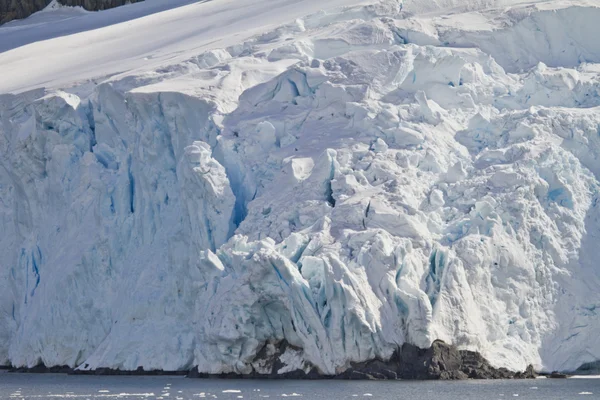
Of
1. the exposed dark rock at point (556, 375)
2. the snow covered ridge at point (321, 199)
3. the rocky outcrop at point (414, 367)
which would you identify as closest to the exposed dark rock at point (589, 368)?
the snow covered ridge at point (321, 199)

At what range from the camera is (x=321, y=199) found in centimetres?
2242

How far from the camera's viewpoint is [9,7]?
40781mm

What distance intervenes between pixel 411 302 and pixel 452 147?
4224 millimetres

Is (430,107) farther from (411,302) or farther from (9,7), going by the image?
(9,7)

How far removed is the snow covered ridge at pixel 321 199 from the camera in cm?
2084

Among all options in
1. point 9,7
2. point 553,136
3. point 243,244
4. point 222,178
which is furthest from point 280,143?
point 9,7

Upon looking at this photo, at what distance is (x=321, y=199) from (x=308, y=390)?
403cm

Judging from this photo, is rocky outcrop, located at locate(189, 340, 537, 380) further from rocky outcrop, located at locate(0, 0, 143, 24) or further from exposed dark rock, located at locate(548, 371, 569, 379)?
rocky outcrop, located at locate(0, 0, 143, 24)

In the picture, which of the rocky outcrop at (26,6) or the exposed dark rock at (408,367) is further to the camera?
the rocky outcrop at (26,6)

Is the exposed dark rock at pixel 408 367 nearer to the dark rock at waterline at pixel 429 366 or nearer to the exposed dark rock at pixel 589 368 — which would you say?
the dark rock at waterline at pixel 429 366

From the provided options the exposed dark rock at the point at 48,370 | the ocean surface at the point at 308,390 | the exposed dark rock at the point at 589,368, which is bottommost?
the ocean surface at the point at 308,390

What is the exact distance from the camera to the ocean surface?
18859 millimetres

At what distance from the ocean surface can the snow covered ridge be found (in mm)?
538

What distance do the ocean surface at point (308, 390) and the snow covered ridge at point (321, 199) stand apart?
1.76 ft
